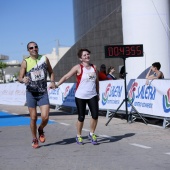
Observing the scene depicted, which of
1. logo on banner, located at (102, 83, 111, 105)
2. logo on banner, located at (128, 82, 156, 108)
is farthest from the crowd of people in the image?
logo on banner, located at (102, 83, 111, 105)

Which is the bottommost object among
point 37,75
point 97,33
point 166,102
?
point 166,102

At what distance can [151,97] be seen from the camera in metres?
12.2

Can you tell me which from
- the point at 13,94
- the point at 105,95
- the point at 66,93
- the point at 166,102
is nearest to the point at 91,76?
the point at 166,102

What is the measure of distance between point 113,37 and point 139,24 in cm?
2013

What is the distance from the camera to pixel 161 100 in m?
11.7

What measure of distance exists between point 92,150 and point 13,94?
16.7 m

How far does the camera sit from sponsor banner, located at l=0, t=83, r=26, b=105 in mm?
23141

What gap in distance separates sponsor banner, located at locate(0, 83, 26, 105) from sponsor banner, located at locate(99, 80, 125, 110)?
8268 millimetres

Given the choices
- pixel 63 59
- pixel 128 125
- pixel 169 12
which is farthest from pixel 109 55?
pixel 63 59

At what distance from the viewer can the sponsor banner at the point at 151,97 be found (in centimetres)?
1155

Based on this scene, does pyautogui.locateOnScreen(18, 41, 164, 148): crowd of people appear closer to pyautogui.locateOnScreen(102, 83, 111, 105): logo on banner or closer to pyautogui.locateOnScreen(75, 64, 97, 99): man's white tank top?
pyautogui.locateOnScreen(75, 64, 97, 99): man's white tank top

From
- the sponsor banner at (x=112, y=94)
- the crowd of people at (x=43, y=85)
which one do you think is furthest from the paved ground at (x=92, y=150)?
the sponsor banner at (x=112, y=94)

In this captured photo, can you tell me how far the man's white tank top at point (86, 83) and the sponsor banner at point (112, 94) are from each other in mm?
5111

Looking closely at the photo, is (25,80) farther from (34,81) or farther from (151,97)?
(151,97)
